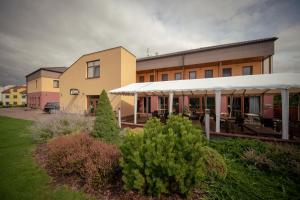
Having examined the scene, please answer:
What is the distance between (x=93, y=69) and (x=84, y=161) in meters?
15.3

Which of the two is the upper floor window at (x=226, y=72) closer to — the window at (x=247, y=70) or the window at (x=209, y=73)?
the window at (x=209, y=73)

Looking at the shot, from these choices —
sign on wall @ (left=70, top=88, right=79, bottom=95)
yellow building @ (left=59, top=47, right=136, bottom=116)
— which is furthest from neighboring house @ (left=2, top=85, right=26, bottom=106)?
sign on wall @ (left=70, top=88, right=79, bottom=95)

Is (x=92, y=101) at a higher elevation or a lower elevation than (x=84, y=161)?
higher

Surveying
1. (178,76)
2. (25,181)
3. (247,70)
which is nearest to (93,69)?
(178,76)

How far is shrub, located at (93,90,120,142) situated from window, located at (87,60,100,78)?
38.1 feet

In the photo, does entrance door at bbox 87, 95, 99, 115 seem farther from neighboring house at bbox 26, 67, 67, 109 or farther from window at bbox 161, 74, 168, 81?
neighboring house at bbox 26, 67, 67, 109

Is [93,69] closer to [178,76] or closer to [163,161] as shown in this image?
[178,76]

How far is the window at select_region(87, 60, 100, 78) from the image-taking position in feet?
57.2

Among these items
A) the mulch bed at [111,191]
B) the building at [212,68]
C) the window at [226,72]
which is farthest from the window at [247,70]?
the mulch bed at [111,191]

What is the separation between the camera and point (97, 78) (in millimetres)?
17297

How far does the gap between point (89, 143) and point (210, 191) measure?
3.94 m

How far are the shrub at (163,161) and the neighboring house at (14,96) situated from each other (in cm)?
9084

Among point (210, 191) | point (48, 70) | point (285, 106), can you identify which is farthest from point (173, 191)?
point (48, 70)

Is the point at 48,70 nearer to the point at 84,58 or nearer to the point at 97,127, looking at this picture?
the point at 84,58
